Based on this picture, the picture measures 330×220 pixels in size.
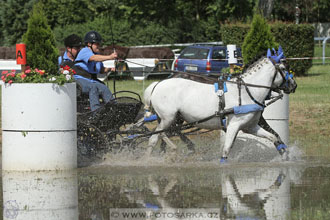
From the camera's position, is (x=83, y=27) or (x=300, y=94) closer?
(x=300, y=94)

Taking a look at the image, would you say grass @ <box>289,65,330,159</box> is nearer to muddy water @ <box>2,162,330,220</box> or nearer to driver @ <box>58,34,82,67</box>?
muddy water @ <box>2,162,330,220</box>

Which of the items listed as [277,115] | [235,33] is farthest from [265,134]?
[235,33]

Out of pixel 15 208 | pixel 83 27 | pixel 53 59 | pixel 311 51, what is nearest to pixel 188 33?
pixel 83 27

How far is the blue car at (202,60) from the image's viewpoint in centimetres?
2897

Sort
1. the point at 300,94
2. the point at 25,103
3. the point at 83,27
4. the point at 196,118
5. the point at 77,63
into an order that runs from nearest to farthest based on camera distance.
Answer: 1. the point at 25,103
2. the point at 196,118
3. the point at 77,63
4. the point at 300,94
5. the point at 83,27

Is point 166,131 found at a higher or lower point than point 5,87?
lower

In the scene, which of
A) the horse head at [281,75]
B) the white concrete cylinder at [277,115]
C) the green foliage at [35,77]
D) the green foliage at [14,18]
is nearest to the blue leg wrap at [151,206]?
the green foliage at [35,77]

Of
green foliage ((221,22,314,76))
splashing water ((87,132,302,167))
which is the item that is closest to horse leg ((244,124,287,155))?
splashing water ((87,132,302,167))

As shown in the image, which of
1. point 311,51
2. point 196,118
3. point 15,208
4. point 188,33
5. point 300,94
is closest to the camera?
point 15,208

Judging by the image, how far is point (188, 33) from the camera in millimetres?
49781

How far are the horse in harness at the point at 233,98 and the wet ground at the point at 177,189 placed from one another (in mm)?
554

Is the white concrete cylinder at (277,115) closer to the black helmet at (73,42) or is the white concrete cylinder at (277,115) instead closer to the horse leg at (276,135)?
the horse leg at (276,135)

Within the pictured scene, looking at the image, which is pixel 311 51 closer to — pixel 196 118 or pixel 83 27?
pixel 196 118

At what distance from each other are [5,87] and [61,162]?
130 centimetres
